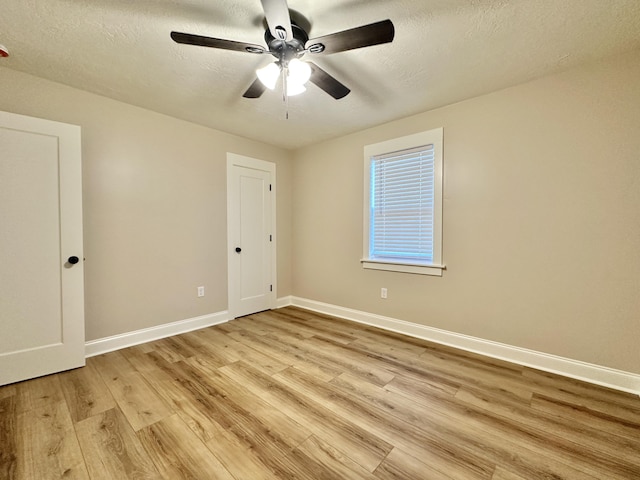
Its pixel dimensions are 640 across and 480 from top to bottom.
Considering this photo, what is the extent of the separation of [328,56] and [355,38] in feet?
1.97

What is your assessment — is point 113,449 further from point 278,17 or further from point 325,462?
point 278,17

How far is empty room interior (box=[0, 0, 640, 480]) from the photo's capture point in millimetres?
1530

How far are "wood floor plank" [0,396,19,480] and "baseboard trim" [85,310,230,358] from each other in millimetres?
670

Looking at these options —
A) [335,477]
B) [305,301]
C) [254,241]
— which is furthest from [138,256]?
[335,477]

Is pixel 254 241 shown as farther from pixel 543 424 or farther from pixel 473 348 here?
pixel 543 424

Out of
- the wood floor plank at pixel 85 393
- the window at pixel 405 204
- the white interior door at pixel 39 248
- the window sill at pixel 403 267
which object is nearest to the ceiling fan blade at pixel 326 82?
the window at pixel 405 204

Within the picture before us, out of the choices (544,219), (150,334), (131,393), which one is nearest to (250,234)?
(150,334)

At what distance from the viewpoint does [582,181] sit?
2.11 metres

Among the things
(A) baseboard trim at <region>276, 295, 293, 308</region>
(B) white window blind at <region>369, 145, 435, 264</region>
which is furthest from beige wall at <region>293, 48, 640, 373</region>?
(A) baseboard trim at <region>276, 295, 293, 308</region>

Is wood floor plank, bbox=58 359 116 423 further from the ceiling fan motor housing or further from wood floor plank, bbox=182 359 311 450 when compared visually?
the ceiling fan motor housing

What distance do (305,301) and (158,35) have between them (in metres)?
3.49

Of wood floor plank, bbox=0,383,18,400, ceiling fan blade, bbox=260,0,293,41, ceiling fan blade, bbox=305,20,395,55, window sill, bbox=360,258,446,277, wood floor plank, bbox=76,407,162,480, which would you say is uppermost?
ceiling fan blade, bbox=260,0,293,41

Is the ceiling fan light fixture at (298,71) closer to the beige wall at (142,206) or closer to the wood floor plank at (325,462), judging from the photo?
the beige wall at (142,206)

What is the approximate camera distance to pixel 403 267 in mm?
3105
